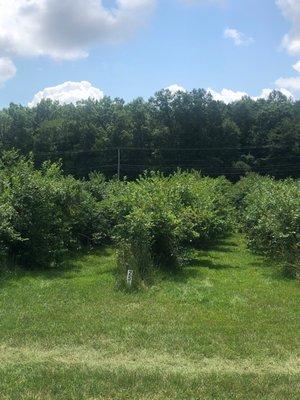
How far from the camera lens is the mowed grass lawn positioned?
5.82 m

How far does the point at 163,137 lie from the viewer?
66.2 meters

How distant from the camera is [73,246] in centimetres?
1739

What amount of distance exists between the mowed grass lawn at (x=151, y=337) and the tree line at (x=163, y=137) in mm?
50965

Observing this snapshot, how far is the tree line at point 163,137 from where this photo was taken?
63.6m

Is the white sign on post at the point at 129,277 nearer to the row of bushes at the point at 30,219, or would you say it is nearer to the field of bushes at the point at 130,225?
the field of bushes at the point at 130,225

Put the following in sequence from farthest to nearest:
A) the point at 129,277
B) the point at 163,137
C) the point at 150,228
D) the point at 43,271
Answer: the point at 163,137 < the point at 43,271 < the point at 150,228 < the point at 129,277

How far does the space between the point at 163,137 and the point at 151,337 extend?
59.2m

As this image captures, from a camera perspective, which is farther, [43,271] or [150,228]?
[43,271]

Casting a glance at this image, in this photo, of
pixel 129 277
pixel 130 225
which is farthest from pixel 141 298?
pixel 130 225

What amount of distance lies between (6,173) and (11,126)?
2121 inches

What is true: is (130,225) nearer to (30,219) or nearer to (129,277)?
(129,277)

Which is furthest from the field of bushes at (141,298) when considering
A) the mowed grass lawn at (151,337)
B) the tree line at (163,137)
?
the tree line at (163,137)

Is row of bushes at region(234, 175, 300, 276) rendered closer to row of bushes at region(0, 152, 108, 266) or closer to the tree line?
row of bushes at region(0, 152, 108, 266)

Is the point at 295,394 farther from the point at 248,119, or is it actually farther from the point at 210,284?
the point at 248,119
